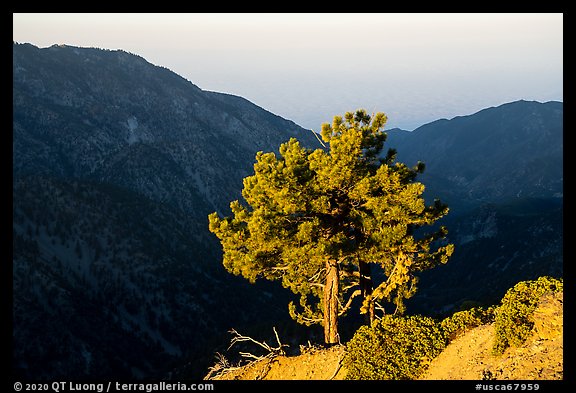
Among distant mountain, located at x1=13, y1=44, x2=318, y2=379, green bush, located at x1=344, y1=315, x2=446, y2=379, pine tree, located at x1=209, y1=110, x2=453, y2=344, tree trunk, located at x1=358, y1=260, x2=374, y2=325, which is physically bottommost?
distant mountain, located at x1=13, y1=44, x2=318, y2=379

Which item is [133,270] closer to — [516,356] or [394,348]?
[394,348]

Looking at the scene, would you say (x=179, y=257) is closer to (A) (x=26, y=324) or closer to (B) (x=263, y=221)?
(A) (x=26, y=324)

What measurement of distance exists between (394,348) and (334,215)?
675cm

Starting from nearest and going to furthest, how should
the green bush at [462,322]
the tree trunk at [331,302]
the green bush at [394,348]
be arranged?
the green bush at [394,348]
the green bush at [462,322]
the tree trunk at [331,302]

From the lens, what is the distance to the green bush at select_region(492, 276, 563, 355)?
12.2 meters

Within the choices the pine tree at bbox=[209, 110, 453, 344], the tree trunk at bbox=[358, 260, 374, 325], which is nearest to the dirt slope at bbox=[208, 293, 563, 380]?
the pine tree at bbox=[209, 110, 453, 344]

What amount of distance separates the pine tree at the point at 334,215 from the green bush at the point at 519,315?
16.1 ft

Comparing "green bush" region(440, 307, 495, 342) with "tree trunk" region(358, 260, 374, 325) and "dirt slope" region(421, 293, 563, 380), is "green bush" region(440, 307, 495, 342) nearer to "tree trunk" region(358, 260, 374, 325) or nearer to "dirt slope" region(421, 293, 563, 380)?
"dirt slope" region(421, 293, 563, 380)

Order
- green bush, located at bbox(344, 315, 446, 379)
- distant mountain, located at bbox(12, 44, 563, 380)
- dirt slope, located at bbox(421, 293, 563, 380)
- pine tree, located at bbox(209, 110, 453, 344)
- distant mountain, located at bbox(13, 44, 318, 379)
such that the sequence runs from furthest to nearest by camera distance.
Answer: distant mountain, located at bbox(12, 44, 563, 380) < distant mountain, located at bbox(13, 44, 318, 379) < pine tree, located at bbox(209, 110, 453, 344) < green bush, located at bbox(344, 315, 446, 379) < dirt slope, located at bbox(421, 293, 563, 380)

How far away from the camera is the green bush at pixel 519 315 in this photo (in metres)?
12.2

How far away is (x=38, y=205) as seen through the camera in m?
104

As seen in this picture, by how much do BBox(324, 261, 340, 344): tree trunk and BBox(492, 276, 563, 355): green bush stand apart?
781cm

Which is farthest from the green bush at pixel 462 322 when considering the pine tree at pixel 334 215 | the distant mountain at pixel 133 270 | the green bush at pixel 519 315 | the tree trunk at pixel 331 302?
the distant mountain at pixel 133 270

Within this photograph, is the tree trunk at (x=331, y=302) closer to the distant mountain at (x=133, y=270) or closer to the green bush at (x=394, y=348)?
the green bush at (x=394, y=348)
